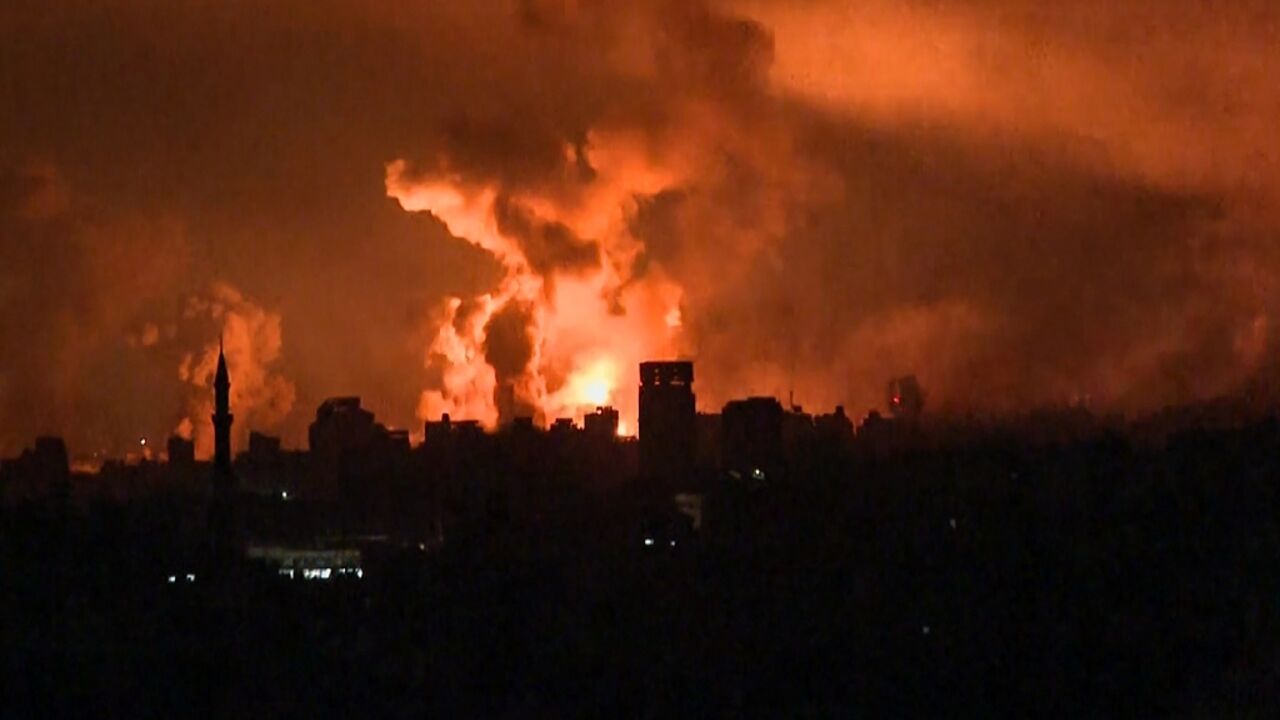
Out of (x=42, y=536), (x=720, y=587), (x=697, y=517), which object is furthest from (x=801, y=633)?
(x=42, y=536)

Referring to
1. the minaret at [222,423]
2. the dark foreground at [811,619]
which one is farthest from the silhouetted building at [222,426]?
the dark foreground at [811,619]

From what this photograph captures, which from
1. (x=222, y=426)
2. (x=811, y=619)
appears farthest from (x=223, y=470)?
(x=811, y=619)

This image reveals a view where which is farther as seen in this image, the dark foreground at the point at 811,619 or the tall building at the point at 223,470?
the tall building at the point at 223,470

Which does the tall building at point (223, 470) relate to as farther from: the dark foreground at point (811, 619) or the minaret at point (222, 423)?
the dark foreground at point (811, 619)

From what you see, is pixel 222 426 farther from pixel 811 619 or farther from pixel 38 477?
pixel 811 619

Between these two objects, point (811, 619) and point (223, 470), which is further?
point (223, 470)

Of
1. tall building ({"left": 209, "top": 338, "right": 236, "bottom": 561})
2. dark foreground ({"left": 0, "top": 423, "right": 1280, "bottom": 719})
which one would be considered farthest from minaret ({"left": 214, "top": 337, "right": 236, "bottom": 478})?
dark foreground ({"left": 0, "top": 423, "right": 1280, "bottom": 719})
